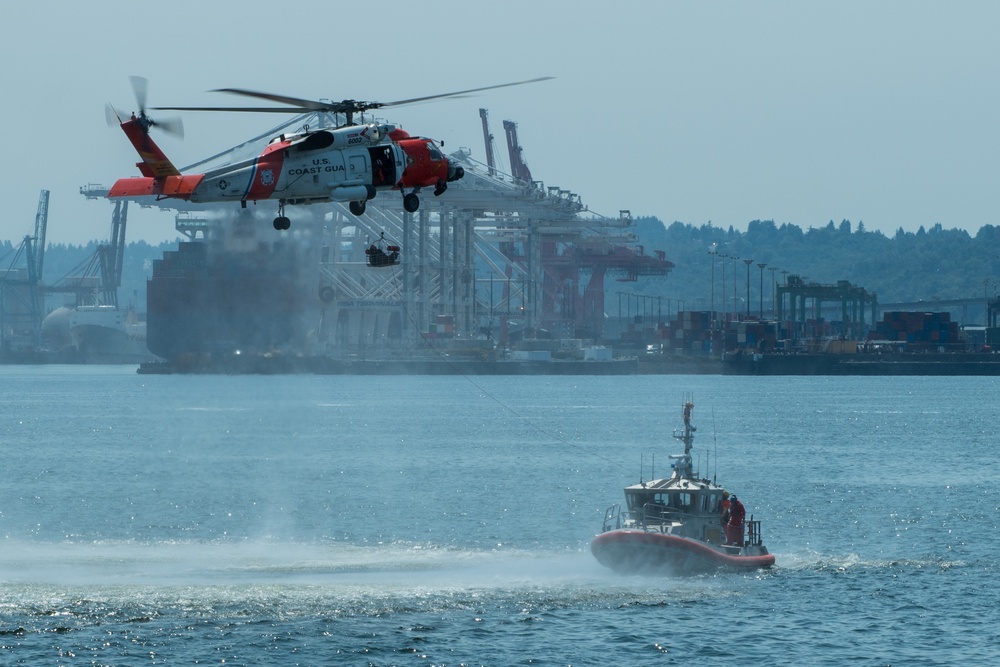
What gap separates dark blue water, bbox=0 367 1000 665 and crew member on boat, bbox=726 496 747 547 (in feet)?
3.72

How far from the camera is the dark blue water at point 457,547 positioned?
35.8 meters

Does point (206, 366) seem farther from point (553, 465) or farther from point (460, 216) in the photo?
point (553, 465)

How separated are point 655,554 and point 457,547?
39.7ft

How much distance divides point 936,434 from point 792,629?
7865 centimetres

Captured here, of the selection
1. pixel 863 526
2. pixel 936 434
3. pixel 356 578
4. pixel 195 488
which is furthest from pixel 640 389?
pixel 356 578

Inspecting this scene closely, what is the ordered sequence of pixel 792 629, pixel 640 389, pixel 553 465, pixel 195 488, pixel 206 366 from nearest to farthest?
pixel 792 629, pixel 195 488, pixel 553 465, pixel 206 366, pixel 640 389

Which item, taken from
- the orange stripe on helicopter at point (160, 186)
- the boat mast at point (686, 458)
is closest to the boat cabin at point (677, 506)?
the boat mast at point (686, 458)

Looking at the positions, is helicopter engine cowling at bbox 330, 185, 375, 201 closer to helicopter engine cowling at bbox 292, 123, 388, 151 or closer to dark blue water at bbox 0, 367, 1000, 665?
helicopter engine cowling at bbox 292, 123, 388, 151

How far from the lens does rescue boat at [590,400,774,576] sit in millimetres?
41625

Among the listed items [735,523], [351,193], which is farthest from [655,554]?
[351,193]

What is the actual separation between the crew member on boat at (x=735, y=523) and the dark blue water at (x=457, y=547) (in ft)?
3.72

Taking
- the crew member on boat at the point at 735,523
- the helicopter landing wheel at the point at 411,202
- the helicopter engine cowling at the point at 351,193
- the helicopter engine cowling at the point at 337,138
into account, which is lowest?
the crew member on boat at the point at 735,523

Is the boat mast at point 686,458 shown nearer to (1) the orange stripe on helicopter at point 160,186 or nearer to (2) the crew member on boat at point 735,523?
(2) the crew member on boat at point 735,523

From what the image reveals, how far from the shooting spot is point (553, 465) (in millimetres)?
87250
